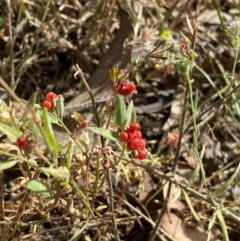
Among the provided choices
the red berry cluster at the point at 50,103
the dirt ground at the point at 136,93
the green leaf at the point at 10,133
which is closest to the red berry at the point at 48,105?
the red berry cluster at the point at 50,103

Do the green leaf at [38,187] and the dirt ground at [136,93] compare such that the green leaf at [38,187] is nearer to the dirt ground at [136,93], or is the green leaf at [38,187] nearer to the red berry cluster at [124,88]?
the red berry cluster at [124,88]

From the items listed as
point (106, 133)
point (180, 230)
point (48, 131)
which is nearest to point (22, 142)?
point (48, 131)

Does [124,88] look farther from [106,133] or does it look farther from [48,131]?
[48,131]

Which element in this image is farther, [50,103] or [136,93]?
[136,93]

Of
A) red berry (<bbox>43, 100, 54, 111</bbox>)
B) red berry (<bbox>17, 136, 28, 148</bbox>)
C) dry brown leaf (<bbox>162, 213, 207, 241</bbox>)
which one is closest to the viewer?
red berry (<bbox>17, 136, 28, 148</bbox>)

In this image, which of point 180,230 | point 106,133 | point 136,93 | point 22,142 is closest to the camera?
point 22,142

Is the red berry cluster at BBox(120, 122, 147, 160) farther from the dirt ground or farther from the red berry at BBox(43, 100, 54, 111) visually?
the dirt ground

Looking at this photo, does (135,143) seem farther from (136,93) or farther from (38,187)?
(136,93)

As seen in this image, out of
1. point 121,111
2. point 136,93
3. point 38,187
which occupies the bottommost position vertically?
point 136,93

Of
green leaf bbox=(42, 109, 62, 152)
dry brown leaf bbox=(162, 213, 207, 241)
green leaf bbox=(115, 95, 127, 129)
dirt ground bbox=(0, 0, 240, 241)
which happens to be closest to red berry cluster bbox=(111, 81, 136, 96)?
green leaf bbox=(115, 95, 127, 129)

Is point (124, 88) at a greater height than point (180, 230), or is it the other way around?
point (124, 88)

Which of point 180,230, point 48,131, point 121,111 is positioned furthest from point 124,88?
point 180,230

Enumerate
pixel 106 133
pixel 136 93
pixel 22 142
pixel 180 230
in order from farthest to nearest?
pixel 136 93 → pixel 180 230 → pixel 106 133 → pixel 22 142

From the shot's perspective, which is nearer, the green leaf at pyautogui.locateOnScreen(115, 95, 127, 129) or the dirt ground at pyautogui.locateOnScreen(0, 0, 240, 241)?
the green leaf at pyautogui.locateOnScreen(115, 95, 127, 129)
